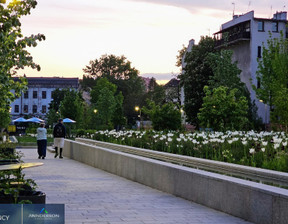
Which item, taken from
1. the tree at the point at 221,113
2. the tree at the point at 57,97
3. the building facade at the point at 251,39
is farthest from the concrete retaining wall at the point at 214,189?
the tree at the point at 57,97

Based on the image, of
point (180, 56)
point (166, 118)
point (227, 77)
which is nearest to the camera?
point (166, 118)

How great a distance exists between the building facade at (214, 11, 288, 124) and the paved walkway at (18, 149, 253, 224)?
58.7m

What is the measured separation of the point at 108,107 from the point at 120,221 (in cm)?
9992

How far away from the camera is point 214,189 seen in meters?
10.6

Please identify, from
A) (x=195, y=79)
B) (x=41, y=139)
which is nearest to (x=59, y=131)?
(x=41, y=139)

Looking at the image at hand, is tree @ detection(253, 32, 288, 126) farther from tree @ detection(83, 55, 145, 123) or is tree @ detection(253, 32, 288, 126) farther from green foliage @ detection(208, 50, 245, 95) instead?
tree @ detection(83, 55, 145, 123)

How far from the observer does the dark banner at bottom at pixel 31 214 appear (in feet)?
16.7

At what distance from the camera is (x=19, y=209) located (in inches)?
202

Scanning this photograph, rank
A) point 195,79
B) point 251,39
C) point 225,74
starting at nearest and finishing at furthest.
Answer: point 225,74 → point 195,79 → point 251,39

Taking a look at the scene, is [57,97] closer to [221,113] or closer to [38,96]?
[38,96]

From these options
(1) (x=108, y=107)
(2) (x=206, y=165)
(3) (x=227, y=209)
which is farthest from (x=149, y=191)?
(1) (x=108, y=107)

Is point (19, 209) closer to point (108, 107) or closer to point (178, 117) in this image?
point (178, 117)

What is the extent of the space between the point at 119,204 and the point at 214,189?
1833 millimetres

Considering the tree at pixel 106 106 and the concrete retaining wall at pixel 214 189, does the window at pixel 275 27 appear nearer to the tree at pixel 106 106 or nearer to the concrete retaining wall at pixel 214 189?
the tree at pixel 106 106
